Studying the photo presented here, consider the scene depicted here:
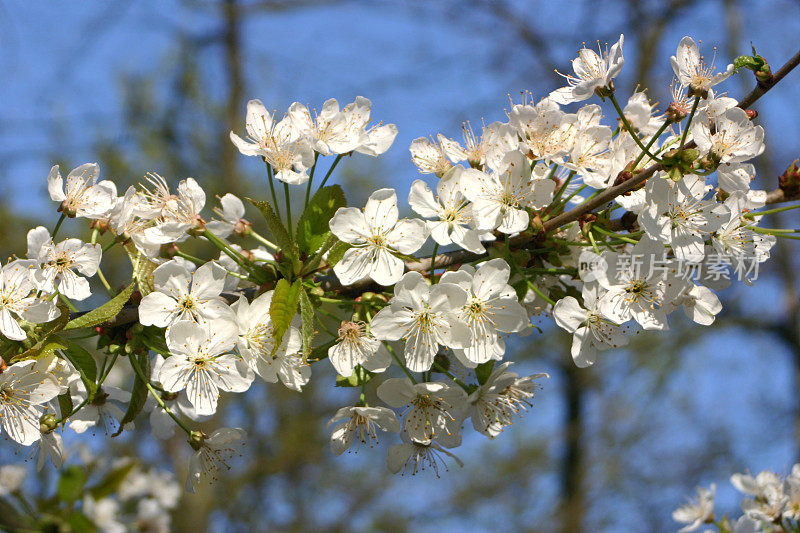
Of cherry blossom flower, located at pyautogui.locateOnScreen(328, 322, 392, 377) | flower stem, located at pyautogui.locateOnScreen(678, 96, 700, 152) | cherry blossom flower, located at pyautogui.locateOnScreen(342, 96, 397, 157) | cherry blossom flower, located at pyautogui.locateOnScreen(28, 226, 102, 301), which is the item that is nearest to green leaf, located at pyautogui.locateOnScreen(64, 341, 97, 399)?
cherry blossom flower, located at pyautogui.locateOnScreen(28, 226, 102, 301)

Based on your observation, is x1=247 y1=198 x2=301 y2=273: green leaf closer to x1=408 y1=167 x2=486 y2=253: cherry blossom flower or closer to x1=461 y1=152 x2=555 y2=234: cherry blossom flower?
x1=408 y1=167 x2=486 y2=253: cherry blossom flower

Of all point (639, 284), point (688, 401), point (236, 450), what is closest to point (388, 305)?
point (639, 284)

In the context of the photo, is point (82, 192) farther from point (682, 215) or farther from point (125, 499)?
point (125, 499)

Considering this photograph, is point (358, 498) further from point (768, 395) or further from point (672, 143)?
point (672, 143)

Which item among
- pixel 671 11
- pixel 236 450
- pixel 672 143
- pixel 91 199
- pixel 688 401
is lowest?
pixel 688 401

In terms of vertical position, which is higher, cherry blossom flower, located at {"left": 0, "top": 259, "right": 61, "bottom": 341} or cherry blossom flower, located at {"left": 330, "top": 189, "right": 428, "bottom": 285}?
cherry blossom flower, located at {"left": 330, "top": 189, "right": 428, "bottom": 285}

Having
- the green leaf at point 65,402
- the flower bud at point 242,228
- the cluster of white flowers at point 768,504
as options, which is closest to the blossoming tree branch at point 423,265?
the green leaf at point 65,402

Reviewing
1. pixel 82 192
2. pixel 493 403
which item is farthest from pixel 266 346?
pixel 82 192
